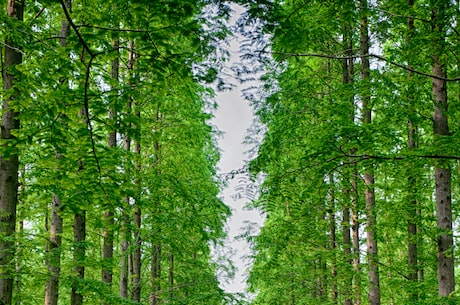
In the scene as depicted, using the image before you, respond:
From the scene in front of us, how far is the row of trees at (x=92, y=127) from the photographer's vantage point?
10.4 feet

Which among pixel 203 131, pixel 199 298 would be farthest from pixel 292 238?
A: pixel 203 131

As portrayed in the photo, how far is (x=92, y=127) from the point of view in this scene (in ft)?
17.2

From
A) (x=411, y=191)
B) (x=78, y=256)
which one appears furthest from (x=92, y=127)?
(x=411, y=191)

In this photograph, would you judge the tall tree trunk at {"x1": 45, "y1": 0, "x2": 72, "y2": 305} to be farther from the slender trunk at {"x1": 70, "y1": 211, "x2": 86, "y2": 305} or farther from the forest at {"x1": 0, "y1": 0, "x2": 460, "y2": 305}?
the slender trunk at {"x1": 70, "y1": 211, "x2": 86, "y2": 305}

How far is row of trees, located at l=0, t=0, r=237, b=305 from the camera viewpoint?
3160 mm

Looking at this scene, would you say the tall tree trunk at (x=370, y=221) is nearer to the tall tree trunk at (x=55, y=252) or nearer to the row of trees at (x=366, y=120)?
the row of trees at (x=366, y=120)

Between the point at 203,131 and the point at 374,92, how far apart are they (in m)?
4.67

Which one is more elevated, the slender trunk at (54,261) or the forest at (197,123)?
the forest at (197,123)

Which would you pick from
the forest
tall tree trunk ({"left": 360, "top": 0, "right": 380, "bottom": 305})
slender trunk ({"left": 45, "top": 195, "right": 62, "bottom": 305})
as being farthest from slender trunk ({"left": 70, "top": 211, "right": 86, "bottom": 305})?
tall tree trunk ({"left": 360, "top": 0, "right": 380, "bottom": 305})

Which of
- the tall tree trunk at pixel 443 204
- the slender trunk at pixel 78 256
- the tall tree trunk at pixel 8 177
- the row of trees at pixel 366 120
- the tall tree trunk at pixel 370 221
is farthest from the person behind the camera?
the tall tree trunk at pixel 370 221

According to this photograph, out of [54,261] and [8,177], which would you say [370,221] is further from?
[8,177]

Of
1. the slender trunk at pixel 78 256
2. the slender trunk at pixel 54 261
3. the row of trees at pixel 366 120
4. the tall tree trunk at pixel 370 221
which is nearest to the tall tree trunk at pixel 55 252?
the slender trunk at pixel 54 261

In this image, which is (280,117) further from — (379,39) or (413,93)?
(413,93)

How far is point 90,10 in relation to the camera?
20.0 feet
